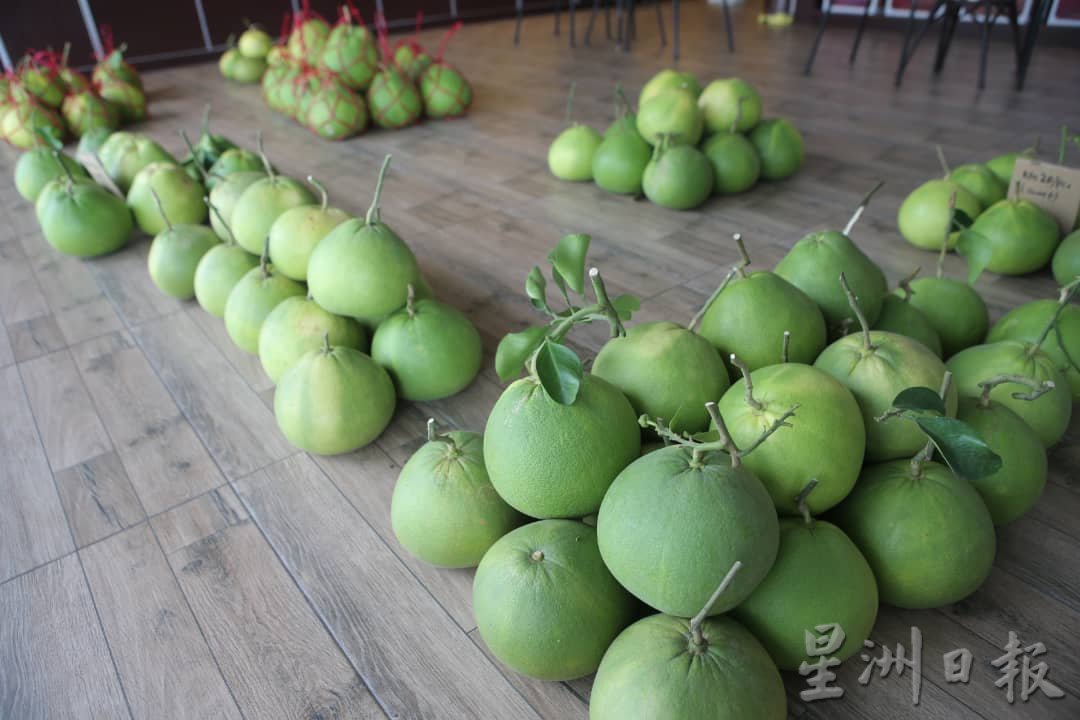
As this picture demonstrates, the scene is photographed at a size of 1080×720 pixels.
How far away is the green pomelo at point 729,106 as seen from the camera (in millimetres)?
2320

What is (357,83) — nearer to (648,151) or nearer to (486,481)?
(648,151)

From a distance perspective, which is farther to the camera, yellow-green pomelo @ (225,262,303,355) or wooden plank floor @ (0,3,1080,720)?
yellow-green pomelo @ (225,262,303,355)

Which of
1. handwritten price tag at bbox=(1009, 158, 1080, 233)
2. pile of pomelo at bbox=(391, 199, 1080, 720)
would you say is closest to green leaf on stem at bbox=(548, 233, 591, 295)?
pile of pomelo at bbox=(391, 199, 1080, 720)

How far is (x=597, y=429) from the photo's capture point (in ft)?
2.69

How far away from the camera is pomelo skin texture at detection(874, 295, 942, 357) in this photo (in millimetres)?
1136

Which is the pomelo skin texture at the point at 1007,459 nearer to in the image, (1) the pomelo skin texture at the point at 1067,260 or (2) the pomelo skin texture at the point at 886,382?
(2) the pomelo skin texture at the point at 886,382

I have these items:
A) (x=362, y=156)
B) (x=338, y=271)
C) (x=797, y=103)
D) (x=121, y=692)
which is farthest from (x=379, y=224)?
(x=797, y=103)

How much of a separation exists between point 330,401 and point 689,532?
27.6 inches

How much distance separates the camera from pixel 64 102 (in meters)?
3.25

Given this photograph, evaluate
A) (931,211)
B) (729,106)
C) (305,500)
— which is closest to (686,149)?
(729,106)

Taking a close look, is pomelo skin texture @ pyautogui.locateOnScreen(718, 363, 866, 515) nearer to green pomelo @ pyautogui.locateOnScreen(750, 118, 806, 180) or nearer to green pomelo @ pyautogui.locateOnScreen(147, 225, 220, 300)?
green pomelo @ pyautogui.locateOnScreen(147, 225, 220, 300)

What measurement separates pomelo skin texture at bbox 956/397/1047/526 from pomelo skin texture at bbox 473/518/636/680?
1.67ft

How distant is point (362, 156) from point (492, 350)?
1.68 metres

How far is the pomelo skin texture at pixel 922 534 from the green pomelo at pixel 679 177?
1.45 m
